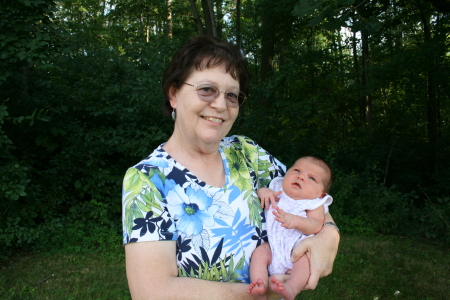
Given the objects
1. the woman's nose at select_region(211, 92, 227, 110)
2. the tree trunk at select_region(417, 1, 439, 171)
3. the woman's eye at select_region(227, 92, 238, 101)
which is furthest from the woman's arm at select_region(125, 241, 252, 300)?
the tree trunk at select_region(417, 1, 439, 171)

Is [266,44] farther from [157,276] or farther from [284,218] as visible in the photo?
[157,276]

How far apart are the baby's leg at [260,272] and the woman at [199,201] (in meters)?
0.04

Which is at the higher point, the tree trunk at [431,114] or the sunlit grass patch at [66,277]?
the tree trunk at [431,114]

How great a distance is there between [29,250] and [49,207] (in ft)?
2.42

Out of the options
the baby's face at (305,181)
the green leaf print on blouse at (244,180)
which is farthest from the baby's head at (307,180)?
the green leaf print on blouse at (244,180)

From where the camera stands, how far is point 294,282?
1.78 m

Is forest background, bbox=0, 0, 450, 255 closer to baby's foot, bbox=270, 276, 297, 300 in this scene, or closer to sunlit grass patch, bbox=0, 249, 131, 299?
sunlit grass patch, bbox=0, 249, 131, 299

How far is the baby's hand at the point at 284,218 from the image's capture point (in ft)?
6.21

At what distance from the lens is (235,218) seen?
5.99 feet

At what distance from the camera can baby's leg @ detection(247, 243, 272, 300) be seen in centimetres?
159

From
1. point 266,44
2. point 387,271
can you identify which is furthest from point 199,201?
point 266,44

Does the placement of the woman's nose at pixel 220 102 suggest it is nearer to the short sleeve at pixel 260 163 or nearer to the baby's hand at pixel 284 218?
the short sleeve at pixel 260 163

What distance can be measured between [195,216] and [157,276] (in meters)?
Result: 0.34

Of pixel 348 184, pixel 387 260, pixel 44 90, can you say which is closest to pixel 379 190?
pixel 348 184
